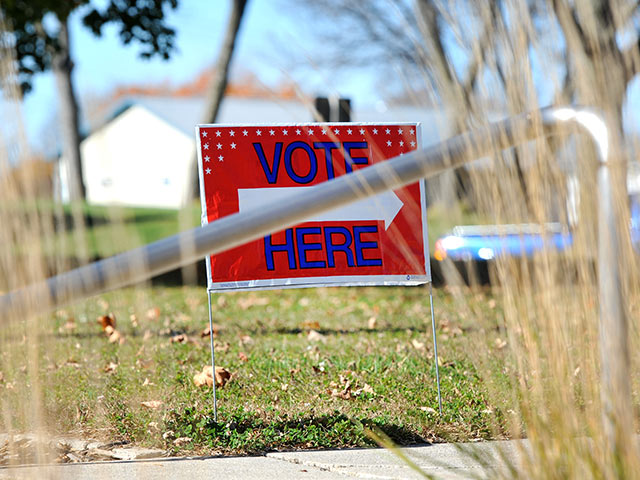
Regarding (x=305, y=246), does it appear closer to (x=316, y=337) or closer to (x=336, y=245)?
(x=336, y=245)

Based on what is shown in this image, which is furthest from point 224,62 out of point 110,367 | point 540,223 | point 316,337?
point 540,223

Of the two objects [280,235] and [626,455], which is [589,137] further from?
[280,235]

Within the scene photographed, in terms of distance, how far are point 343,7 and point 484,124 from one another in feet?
88.7

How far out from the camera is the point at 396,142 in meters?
5.08

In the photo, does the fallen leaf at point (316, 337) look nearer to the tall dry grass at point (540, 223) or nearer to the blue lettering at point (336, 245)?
the blue lettering at point (336, 245)

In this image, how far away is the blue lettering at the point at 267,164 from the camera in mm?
5051

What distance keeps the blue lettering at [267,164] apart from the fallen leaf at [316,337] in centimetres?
257

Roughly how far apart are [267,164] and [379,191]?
2.96m

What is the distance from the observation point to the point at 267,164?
16.6 feet

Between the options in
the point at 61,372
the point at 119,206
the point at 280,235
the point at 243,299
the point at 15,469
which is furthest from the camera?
the point at 243,299

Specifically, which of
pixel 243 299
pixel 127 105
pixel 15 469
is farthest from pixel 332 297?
pixel 127 105

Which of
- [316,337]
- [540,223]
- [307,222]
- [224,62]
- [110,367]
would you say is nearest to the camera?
[540,223]

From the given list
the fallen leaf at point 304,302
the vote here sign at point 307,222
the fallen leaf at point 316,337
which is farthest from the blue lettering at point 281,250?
the fallen leaf at point 304,302

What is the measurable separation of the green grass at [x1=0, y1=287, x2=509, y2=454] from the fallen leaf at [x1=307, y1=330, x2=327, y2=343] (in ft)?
0.09
